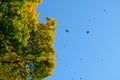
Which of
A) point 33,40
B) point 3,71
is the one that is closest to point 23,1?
point 33,40

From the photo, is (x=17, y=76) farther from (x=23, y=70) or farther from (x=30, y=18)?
(x=30, y=18)

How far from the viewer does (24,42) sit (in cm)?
3186

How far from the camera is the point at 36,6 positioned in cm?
3522

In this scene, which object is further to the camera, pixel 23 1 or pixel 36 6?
pixel 36 6

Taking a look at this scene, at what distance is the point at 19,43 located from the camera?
32094 mm

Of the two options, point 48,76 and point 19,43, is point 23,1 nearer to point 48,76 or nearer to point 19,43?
point 19,43

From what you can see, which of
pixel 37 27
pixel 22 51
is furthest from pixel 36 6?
pixel 22 51

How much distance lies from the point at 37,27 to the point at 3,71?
4613 mm

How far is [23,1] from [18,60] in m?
5.20

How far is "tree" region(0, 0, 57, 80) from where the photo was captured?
31.5 metres

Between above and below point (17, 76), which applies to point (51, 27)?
above

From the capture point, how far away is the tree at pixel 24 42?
31.5 metres

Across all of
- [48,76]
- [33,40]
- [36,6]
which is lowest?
[48,76]

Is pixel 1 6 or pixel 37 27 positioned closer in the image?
pixel 1 6
